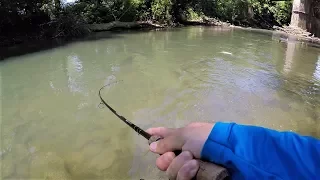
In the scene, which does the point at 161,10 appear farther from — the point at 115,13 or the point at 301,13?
the point at 301,13

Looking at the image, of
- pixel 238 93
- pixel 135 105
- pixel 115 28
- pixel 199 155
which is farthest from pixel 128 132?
pixel 115 28

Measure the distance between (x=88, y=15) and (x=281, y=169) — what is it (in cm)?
1445

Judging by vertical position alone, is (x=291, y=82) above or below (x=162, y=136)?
below

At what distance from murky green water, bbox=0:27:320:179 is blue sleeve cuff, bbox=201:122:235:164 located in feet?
7.52

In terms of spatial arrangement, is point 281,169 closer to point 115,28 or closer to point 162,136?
point 162,136

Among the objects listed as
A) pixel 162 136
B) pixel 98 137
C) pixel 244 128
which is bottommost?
pixel 98 137

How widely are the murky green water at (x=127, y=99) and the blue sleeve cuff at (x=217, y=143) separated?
7.52 ft

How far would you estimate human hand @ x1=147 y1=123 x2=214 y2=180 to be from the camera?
1330 mm

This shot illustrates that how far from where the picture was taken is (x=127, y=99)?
584 centimetres

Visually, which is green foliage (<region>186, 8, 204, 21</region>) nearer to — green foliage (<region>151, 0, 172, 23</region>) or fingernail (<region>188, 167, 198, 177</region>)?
green foliage (<region>151, 0, 172, 23</region>)

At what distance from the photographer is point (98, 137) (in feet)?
14.3

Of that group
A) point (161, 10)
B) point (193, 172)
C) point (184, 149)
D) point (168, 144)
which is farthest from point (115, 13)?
point (193, 172)

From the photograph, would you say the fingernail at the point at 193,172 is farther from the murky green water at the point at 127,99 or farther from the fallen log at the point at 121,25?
the fallen log at the point at 121,25

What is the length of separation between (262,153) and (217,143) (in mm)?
165
